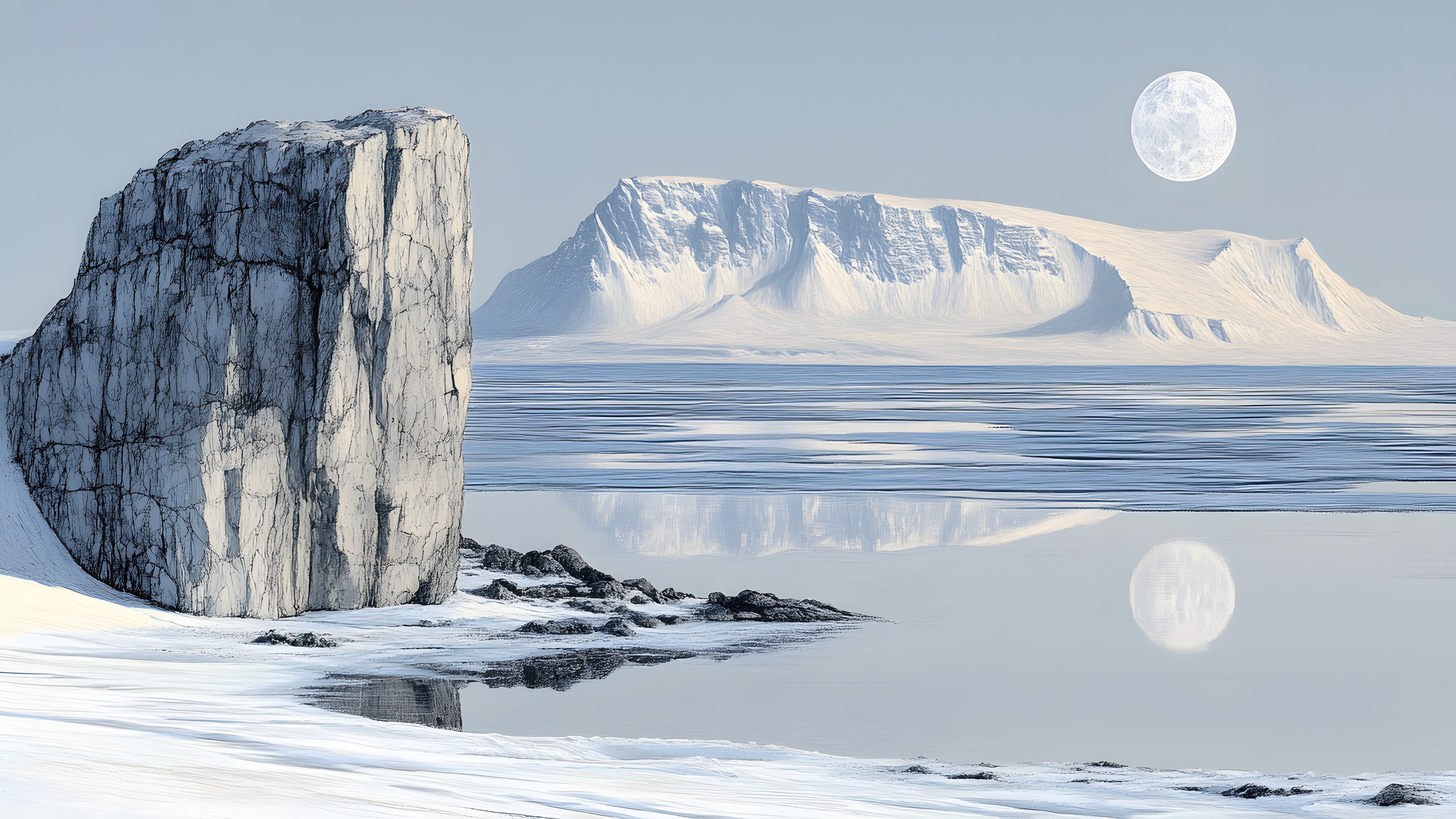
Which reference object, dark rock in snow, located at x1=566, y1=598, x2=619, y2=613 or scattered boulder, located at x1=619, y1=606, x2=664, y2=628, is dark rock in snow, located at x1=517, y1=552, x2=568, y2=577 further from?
scattered boulder, located at x1=619, y1=606, x2=664, y2=628

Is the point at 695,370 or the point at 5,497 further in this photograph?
the point at 695,370

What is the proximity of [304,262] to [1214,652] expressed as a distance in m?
7.32

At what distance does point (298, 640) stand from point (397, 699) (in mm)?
1851

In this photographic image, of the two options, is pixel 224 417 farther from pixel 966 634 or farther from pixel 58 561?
pixel 966 634

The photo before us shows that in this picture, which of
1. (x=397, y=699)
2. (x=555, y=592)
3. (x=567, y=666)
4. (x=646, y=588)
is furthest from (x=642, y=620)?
(x=397, y=699)

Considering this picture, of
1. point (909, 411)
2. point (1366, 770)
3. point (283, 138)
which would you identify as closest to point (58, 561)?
point (283, 138)

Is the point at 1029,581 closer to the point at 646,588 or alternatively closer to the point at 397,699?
the point at 646,588

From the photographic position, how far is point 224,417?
10891 mm

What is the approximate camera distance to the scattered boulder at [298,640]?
995cm

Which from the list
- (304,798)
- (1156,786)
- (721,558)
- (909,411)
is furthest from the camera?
(909,411)

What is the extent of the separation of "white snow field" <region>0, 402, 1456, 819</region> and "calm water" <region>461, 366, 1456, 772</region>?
671mm

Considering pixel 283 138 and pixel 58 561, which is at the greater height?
pixel 283 138

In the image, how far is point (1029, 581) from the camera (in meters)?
13.6

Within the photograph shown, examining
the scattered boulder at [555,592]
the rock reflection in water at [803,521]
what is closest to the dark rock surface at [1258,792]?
the scattered boulder at [555,592]
